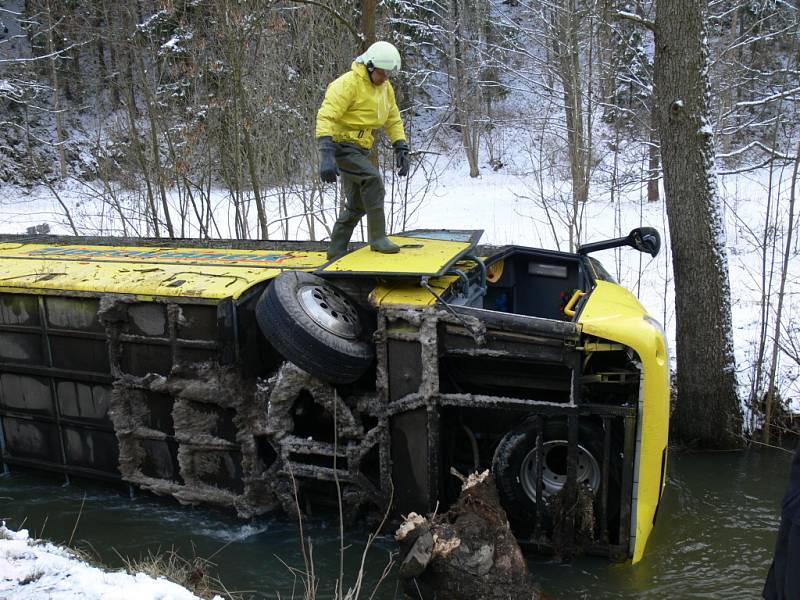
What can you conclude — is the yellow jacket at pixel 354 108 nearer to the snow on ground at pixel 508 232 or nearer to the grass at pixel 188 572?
the grass at pixel 188 572

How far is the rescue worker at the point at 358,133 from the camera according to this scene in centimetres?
544

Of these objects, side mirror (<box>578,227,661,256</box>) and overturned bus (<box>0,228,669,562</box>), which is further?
side mirror (<box>578,227,661,256</box>)

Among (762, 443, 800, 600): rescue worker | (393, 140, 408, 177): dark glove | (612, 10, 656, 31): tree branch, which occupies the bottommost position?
(762, 443, 800, 600): rescue worker

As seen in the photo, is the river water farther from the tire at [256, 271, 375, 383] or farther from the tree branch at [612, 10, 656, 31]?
the tree branch at [612, 10, 656, 31]

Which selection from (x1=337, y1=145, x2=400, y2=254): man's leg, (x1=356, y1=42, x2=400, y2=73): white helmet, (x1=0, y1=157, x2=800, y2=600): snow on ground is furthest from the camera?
(x1=337, y1=145, x2=400, y2=254): man's leg

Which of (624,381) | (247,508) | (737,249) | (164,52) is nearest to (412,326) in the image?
(624,381)

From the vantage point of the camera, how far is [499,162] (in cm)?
2373

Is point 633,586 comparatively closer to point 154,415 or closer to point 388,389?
point 388,389

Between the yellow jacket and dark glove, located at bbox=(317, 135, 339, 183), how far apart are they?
0.07 metres

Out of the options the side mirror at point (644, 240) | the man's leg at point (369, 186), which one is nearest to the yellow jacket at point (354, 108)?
the man's leg at point (369, 186)

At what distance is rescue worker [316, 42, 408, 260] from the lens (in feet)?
17.9

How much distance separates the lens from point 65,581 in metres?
3.24

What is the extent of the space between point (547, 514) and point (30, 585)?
313 cm

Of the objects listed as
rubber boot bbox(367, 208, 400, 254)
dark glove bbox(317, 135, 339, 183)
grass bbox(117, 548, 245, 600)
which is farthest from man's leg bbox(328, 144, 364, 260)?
grass bbox(117, 548, 245, 600)
